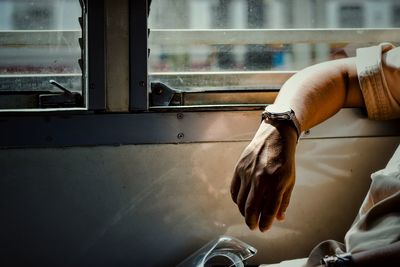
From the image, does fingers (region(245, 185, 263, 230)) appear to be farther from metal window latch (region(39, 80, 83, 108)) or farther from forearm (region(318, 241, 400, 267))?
metal window latch (region(39, 80, 83, 108))

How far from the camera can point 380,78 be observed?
177 cm

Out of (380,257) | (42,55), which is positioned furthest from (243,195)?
(42,55)

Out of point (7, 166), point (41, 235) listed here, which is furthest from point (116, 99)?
point (41, 235)

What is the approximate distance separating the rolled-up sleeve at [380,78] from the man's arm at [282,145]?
5 cm

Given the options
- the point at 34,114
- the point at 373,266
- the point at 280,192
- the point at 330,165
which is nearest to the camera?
the point at 373,266

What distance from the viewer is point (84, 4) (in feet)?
6.26

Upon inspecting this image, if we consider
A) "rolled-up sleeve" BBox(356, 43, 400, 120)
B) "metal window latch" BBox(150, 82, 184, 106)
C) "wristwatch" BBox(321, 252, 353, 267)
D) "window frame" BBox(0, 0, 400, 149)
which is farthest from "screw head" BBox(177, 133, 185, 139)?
"wristwatch" BBox(321, 252, 353, 267)

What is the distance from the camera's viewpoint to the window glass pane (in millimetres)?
2057

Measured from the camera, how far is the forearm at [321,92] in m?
1.71

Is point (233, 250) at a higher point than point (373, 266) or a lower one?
lower

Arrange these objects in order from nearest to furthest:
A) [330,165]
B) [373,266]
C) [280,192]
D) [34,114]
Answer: [373,266], [280,192], [34,114], [330,165]

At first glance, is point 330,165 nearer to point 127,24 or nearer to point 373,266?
point 373,266

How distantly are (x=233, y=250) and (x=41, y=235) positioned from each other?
0.80 meters

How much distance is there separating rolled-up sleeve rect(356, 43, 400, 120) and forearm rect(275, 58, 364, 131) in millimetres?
48
